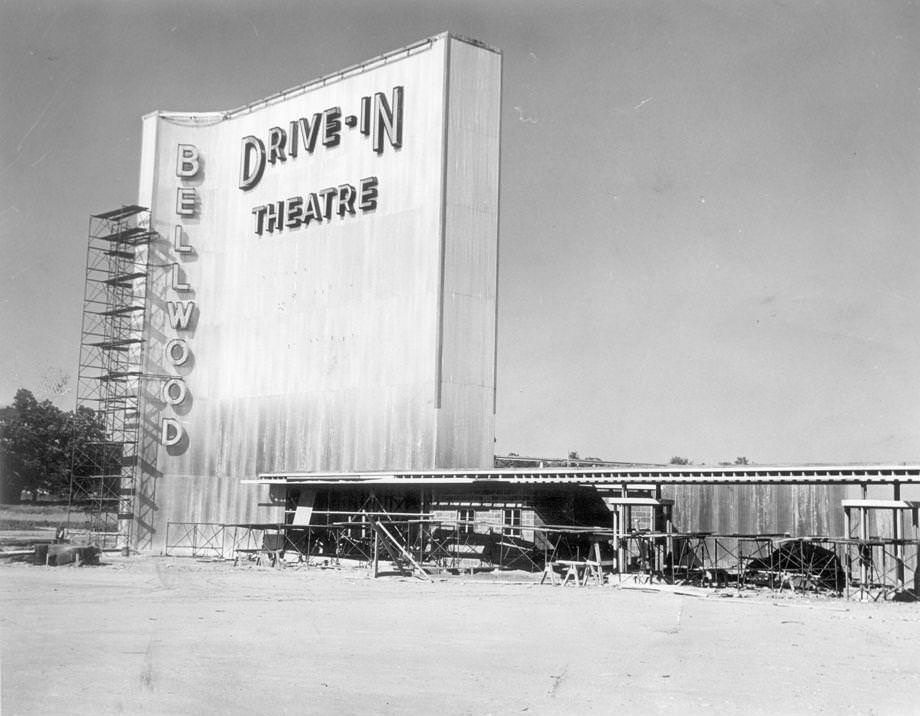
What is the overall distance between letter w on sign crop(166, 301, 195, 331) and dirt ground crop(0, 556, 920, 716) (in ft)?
99.5

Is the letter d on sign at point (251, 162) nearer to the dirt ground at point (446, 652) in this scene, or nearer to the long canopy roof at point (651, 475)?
the long canopy roof at point (651, 475)

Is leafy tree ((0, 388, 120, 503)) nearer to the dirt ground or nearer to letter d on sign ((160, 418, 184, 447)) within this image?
letter d on sign ((160, 418, 184, 447))

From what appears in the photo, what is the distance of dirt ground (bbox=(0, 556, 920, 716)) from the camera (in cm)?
1644

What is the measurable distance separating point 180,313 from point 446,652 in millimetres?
47102

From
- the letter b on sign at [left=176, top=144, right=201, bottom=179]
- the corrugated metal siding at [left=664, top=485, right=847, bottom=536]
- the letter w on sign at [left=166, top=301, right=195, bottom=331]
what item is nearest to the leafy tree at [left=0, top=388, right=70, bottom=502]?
the letter w on sign at [left=166, top=301, right=195, bottom=331]

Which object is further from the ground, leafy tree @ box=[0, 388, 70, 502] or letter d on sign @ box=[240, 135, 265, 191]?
letter d on sign @ box=[240, 135, 265, 191]

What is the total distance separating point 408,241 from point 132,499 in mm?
24328

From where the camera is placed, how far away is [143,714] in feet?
48.6

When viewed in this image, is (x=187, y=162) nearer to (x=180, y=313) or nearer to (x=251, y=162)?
(x=251, y=162)

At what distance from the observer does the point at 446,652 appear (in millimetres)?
21438

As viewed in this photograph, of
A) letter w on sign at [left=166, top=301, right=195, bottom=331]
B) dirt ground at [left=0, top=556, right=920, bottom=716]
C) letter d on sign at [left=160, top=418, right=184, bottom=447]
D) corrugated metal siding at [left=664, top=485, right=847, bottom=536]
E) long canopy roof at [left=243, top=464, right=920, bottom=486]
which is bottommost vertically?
dirt ground at [left=0, top=556, right=920, bottom=716]

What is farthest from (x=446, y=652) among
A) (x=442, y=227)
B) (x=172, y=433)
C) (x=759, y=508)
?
(x=172, y=433)

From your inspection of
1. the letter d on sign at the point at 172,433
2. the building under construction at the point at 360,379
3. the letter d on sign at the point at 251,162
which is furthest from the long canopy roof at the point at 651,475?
the letter d on sign at the point at 251,162

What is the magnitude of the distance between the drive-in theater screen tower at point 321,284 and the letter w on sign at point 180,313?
99mm
